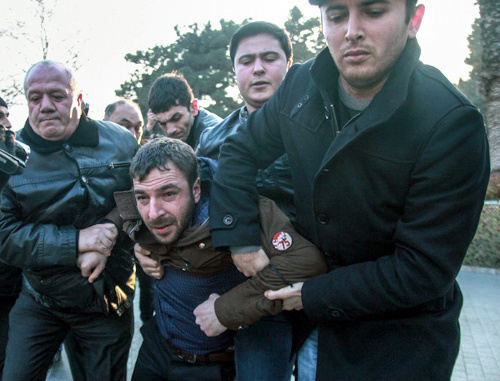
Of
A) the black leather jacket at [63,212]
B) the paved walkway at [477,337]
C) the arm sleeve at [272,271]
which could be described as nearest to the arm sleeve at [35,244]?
the black leather jacket at [63,212]

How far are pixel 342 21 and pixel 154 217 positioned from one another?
3.87 feet

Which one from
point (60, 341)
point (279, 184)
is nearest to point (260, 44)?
point (279, 184)

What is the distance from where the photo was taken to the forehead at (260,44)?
256 centimetres

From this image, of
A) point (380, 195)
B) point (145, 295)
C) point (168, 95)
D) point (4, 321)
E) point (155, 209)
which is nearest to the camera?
point (380, 195)

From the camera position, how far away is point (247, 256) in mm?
1723

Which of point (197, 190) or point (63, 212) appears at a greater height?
point (197, 190)

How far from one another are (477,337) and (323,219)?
333 cm

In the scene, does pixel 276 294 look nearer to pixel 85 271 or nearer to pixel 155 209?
pixel 155 209

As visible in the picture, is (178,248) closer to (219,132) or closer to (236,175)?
(236,175)

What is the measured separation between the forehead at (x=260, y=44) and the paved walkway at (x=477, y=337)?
111 inches

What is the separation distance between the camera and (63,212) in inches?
94.4

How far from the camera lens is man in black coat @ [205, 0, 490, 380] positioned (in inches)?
50.0

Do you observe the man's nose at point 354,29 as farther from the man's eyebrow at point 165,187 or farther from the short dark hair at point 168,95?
the short dark hair at point 168,95

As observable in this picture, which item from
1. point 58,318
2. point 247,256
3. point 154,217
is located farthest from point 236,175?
point 58,318
